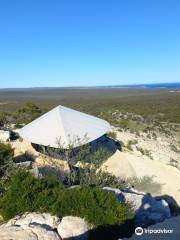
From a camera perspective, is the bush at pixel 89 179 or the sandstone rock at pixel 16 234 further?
the bush at pixel 89 179

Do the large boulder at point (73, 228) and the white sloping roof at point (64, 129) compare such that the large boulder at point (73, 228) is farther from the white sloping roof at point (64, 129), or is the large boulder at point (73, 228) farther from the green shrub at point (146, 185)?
the white sloping roof at point (64, 129)

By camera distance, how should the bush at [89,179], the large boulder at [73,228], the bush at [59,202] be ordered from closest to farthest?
the large boulder at [73,228], the bush at [59,202], the bush at [89,179]

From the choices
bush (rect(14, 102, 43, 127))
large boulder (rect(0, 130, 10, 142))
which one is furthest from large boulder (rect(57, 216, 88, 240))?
bush (rect(14, 102, 43, 127))

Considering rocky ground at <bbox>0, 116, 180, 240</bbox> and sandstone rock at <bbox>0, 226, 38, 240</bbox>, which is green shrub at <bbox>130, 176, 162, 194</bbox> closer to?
rocky ground at <bbox>0, 116, 180, 240</bbox>

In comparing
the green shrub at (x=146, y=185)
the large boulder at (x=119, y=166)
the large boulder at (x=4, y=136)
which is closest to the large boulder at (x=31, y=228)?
the green shrub at (x=146, y=185)

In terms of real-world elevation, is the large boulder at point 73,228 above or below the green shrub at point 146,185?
above

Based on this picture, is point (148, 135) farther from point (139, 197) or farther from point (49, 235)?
point (49, 235)
